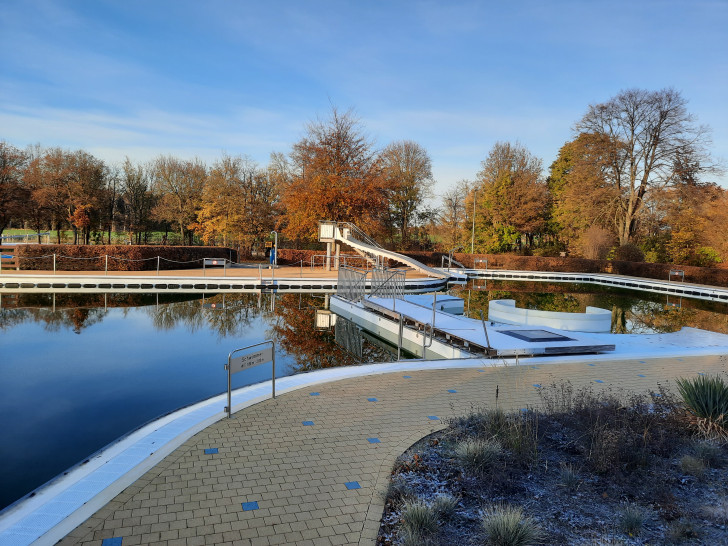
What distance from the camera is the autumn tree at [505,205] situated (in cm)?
4134

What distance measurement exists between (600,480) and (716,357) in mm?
7610

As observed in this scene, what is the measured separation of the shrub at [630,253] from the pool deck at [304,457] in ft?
92.4

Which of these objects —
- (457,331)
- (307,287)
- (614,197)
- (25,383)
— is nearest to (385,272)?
(457,331)

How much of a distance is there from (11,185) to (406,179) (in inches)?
1153

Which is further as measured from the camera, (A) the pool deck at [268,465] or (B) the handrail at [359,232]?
(B) the handrail at [359,232]

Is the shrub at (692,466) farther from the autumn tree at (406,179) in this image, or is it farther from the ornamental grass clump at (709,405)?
the autumn tree at (406,179)

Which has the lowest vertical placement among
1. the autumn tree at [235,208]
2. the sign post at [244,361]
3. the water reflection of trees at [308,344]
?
the water reflection of trees at [308,344]

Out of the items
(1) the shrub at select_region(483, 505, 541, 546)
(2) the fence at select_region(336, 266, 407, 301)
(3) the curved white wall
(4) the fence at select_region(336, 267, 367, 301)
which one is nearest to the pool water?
(4) the fence at select_region(336, 267, 367, 301)

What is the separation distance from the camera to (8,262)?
24625mm

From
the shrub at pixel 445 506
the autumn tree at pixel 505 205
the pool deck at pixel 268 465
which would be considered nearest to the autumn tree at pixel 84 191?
the autumn tree at pixel 505 205

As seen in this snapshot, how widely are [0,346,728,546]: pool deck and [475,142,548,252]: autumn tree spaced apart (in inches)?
1356

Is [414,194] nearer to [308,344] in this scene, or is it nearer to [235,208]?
[235,208]

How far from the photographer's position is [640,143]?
34906 mm

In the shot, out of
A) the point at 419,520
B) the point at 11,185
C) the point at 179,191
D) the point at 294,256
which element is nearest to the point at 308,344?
the point at 419,520
